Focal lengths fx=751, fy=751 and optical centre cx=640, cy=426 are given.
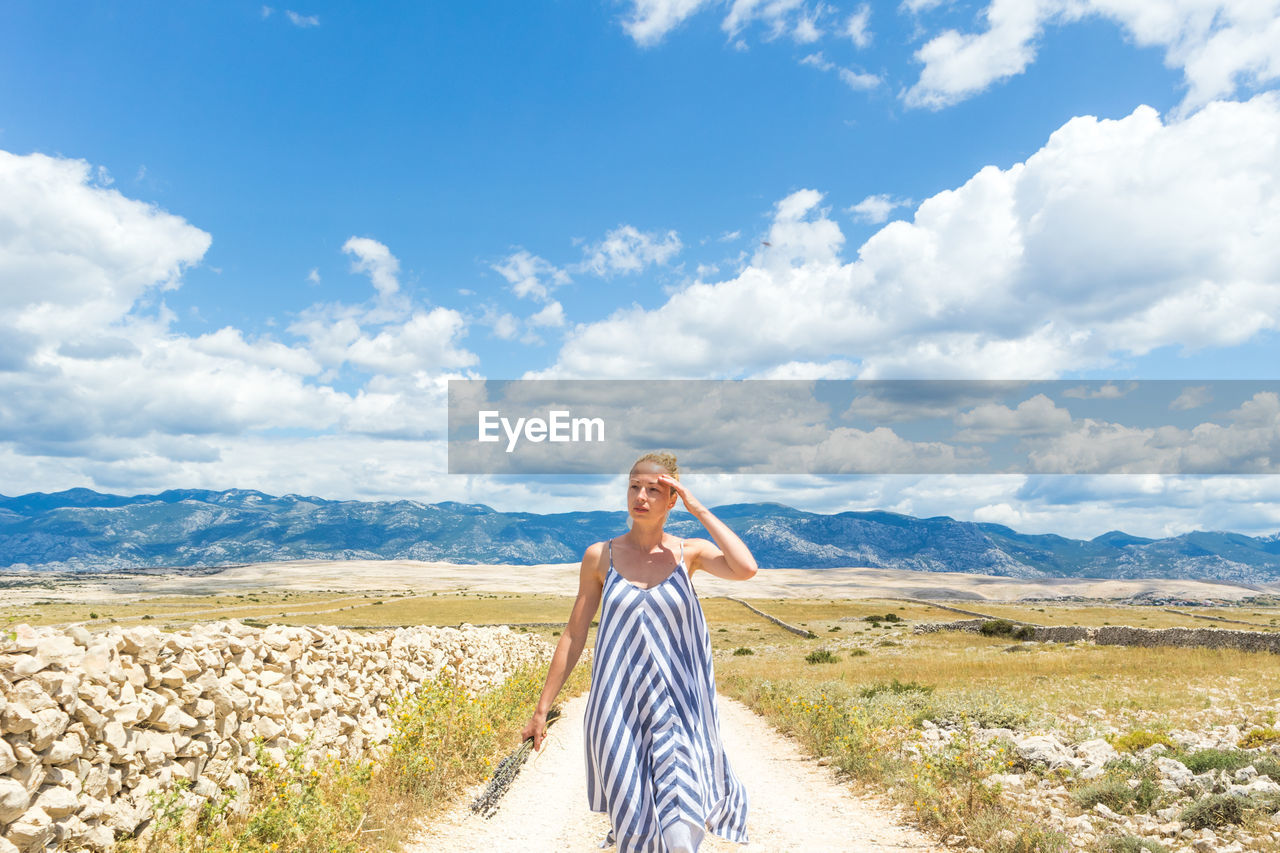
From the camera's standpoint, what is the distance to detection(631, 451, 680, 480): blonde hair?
4.62 m

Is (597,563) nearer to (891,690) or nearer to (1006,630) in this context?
(891,690)

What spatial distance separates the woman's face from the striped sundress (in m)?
0.35

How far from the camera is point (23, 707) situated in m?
5.46

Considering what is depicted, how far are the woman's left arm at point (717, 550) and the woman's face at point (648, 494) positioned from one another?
48 millimetres

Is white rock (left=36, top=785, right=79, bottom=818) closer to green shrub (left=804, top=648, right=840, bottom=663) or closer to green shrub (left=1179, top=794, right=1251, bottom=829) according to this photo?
green shrub (left=1179, top=794, right=1251, bottom=829)

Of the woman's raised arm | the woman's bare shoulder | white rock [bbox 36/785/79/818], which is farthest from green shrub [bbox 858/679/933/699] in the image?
white rock [bbox 36/785/79/818]

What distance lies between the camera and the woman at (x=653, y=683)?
4.06m

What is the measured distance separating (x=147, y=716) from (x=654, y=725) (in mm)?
5489

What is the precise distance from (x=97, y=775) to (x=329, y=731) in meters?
4.20

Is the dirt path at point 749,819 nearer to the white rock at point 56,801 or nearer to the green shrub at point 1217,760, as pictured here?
the white rock at point 56,801

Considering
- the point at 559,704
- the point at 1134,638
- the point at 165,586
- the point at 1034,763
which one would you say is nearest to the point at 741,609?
the point at 1134,638

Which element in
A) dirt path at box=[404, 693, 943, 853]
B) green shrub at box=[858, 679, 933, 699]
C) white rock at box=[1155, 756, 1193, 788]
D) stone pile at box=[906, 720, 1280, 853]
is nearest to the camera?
stone pile at box=[906, 720, 1280, 853]

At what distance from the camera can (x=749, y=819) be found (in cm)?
980

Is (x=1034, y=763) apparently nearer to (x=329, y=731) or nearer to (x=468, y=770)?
(x=468, y=770)
